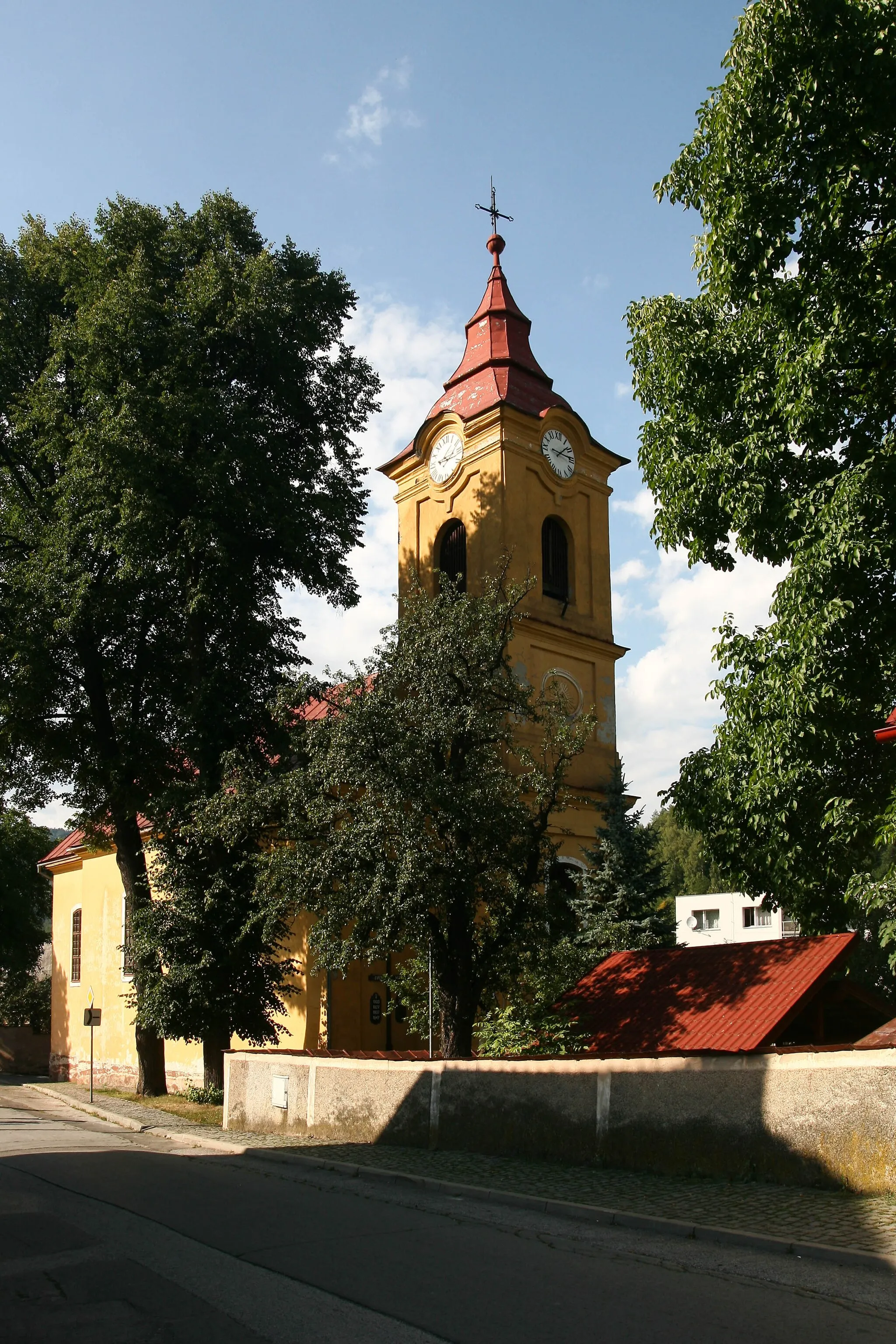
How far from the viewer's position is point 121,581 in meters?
21.0

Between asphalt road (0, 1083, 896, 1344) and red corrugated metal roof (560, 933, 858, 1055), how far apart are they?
13.0 ft

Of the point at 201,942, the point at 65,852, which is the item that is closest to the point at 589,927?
the point at 201,942

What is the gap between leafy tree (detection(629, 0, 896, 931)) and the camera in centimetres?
1163

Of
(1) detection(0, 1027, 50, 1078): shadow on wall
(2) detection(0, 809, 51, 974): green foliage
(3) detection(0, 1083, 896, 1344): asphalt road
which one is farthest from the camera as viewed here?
(2) detection(0, 809, 51, 974): green foliage

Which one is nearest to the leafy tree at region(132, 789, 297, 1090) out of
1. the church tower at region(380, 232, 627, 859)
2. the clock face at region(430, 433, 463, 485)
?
the church tower at region(380, 232, 627, 859)

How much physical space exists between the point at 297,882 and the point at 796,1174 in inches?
365

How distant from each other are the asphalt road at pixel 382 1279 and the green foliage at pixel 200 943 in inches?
388

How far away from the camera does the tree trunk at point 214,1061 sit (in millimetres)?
22156

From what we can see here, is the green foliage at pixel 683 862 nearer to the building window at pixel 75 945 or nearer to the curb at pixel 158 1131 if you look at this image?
the building window at pixel 75 945

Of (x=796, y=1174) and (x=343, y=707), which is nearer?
(x=796, y=1174)

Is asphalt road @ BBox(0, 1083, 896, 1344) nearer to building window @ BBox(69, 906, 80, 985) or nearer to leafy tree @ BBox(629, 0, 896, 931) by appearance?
leafy tree @ BBox(629, 0, 896, 931)

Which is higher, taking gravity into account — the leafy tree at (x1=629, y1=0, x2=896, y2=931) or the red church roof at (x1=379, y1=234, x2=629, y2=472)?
the red church roof at (x1=379, y1=234, x2=629, y2=472)

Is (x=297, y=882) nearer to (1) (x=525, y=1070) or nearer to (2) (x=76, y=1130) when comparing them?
(1) (x=525, y=1070)

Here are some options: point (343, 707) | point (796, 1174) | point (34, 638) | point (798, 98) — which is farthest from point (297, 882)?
point (798, 98)
